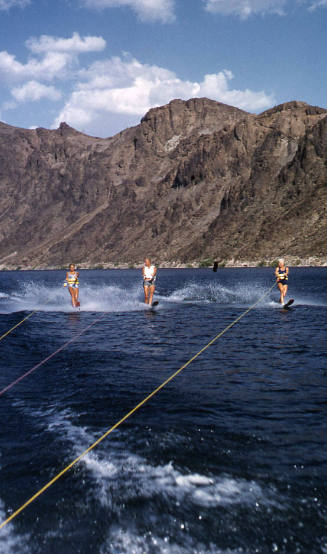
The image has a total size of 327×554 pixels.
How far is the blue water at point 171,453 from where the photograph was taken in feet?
14.7

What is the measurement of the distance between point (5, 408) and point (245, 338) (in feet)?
28.7


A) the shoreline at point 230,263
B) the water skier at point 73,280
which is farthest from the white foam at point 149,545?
the shoreline at point 230,263

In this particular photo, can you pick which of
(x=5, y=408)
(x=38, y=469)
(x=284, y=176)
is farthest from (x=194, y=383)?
(x=284, y=176)

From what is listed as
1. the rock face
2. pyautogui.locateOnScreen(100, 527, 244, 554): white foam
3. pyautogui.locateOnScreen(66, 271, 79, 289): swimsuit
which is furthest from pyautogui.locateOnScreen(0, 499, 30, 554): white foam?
the rock face

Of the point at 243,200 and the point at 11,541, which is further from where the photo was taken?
the point at 243,200

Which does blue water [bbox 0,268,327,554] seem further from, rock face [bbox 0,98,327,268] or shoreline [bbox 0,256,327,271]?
rock face [bbox 0,98,327,268]

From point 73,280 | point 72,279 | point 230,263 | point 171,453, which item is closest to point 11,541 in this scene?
point 171,453

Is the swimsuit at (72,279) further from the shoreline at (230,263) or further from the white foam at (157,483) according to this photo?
the shoreline at (230,263)

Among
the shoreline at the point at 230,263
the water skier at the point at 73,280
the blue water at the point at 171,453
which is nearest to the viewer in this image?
the blue water at the point at 171,453

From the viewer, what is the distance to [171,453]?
6156 millimetres

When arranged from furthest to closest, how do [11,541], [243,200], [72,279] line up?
[243,200]
[72,279]
[11,541]

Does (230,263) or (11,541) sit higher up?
(11,541)

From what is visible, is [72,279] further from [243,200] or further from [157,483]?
[243,200]

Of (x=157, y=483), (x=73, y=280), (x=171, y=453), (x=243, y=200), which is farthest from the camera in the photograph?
(x=243, y=200)
